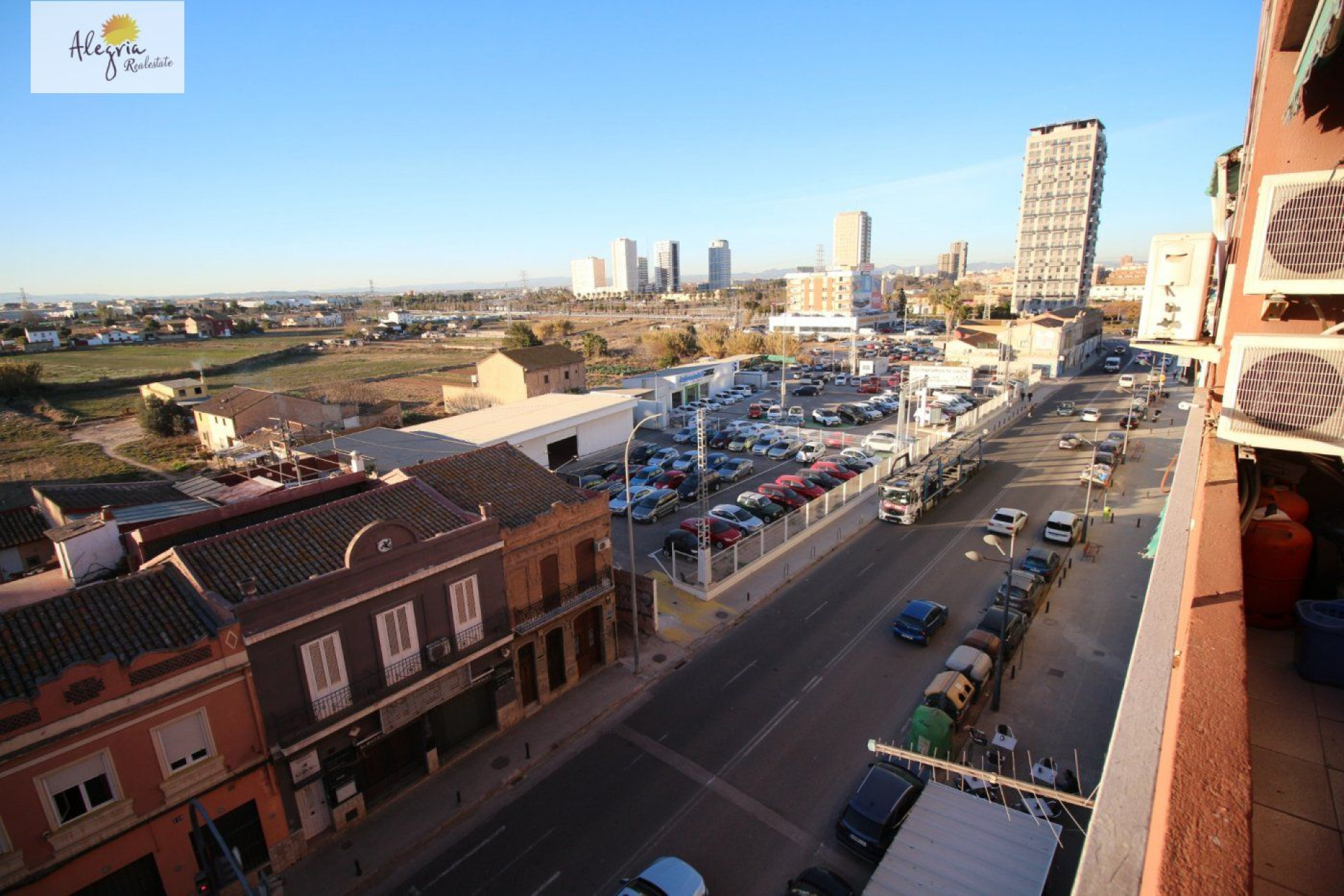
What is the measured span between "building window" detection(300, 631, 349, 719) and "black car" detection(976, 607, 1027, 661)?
17884 mm

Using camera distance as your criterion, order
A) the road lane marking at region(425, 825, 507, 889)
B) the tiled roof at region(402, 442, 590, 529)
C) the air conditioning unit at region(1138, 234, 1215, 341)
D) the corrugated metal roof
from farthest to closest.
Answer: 1. the tiled roof at region(402, 442, 590, 529)
2. the road lane marking at region(425, 825, 507, 889)
3. the corrugated metal roof
4. the air conditioning unit at region(1138, 234, 1215, 341)

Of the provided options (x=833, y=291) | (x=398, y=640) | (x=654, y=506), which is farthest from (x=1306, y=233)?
(x=833, y=291)

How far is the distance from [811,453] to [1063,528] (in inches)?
634

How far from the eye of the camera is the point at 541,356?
56062 millimetres

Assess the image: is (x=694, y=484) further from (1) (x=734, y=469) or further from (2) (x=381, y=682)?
(2) (x=381, y=682)

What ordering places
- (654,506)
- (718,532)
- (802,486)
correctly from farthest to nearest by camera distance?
(802,486)
(654,506)
(718,532)

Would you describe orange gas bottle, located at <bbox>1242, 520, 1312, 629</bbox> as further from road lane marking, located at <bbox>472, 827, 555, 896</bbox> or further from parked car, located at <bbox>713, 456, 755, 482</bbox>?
parked car, located at <bbox>713, 456, 755, 482</bbox>

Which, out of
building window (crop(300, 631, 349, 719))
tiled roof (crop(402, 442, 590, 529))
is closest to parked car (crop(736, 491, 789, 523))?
tiled roof (crop(402, 442, 590, 529))

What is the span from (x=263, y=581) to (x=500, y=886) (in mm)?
8156

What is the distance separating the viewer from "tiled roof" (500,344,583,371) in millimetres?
54156

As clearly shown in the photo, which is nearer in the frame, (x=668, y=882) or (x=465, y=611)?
(x=668, y=882)

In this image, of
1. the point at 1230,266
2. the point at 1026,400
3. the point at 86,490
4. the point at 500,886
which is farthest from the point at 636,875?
the point at 1026,400

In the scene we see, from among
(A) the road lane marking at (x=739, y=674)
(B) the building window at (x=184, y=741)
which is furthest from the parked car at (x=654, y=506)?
(B) the building window at (x=184, y=741)

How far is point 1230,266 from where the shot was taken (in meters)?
9.34
